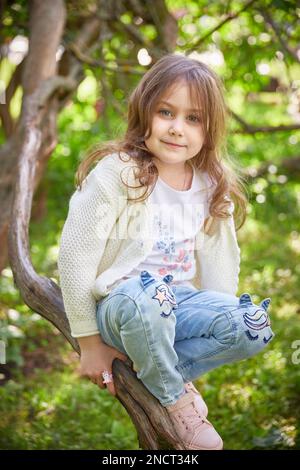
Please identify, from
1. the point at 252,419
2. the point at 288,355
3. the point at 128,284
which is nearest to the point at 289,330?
the point at 288,355

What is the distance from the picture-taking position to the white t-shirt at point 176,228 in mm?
2326

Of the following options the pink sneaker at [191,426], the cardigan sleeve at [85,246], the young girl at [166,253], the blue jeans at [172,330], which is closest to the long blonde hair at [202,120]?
the young girl at [166,253]

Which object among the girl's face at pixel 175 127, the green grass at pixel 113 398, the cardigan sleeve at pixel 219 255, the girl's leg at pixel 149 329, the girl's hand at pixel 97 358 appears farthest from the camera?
the green grass at pixel 113 398

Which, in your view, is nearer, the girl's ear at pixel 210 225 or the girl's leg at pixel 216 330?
the girl's leg at pixel 216 330

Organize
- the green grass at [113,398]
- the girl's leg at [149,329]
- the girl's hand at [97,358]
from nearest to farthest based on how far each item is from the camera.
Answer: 1. the girl's leg at [149,329]
2. the girl's hand at [97,358]
3. the green grass at [113,398]

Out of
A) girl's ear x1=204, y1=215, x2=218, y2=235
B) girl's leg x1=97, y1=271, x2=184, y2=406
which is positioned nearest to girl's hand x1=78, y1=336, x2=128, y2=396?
girl's leg x1=97, y1=271, x2=184, y2=406

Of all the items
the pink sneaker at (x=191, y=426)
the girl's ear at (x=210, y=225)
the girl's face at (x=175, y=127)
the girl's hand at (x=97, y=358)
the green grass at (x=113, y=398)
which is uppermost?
the girl's face at (x=175, y=127)

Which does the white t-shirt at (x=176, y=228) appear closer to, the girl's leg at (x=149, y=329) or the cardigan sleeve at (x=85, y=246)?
the cardigan sleeve at (x=85, y=246)

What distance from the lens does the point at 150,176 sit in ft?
7.48

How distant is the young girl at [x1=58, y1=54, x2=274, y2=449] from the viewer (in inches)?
78.0

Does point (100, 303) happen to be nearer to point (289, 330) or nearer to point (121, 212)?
point (121, 212)

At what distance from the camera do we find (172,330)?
6.40 feet

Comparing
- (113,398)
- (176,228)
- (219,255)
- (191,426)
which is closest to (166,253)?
(176,228)

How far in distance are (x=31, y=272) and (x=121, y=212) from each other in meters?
0.49
